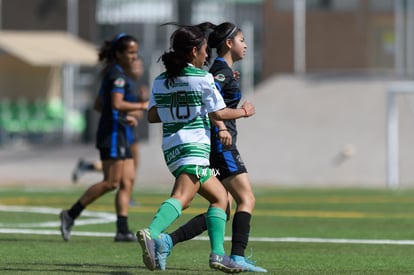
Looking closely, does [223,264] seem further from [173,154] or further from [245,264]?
[173,154]

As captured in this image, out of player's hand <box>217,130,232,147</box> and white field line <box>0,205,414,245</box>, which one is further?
white field line <box>0,205,414,245</box>

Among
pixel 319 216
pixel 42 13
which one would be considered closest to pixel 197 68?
pixel 319 216

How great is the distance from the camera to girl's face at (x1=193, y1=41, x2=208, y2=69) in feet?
32.7

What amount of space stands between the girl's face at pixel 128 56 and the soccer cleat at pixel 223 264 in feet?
14.1

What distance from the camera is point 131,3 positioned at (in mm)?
49688

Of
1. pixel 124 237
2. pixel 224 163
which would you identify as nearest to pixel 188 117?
pixel 224 163

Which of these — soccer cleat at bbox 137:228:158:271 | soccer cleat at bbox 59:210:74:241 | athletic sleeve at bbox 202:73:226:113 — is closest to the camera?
soccer cleat at bbox 137:228:158:271

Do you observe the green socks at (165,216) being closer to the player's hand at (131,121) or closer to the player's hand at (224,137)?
the player's hand at (224,137)

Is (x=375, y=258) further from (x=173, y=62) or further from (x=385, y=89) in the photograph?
(x=385, y=89)

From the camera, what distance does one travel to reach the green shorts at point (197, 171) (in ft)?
32.4

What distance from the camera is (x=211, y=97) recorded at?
9.84 meters

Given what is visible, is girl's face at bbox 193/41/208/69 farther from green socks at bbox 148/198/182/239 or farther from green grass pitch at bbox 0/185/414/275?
green grass pitch at bbox 0/185/414/275

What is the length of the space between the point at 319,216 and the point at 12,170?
50.9 feet

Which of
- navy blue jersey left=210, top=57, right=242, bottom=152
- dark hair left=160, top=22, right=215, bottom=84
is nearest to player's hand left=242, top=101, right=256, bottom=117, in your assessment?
navy blue jersey left=210, top=57, right=242, bottom=152
